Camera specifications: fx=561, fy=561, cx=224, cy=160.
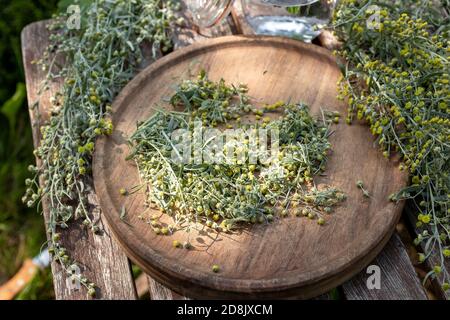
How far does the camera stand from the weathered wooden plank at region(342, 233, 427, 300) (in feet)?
3.88

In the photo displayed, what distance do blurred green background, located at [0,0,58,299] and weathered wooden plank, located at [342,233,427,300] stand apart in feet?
4.63

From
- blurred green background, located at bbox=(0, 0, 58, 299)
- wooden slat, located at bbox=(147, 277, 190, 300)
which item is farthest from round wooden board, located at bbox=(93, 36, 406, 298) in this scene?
blurred green background, located at bbox=(0, 0, 58, 299)

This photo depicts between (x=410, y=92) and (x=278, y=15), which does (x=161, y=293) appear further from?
(x=278, y=15)

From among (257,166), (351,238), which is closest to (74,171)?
(257,166)

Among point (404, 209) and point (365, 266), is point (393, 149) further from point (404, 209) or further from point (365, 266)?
point (365, 266)

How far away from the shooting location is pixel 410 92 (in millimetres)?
1334

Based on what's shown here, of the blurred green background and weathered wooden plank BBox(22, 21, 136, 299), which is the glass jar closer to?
weathered wooden plank BBox(22, 21, 136, 299)

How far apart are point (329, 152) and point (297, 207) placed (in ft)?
0.64

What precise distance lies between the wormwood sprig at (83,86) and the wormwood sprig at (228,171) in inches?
5.7

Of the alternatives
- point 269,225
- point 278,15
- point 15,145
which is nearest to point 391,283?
point 269,225

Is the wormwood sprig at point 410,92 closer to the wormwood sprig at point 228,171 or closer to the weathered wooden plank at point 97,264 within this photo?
the wormwood sprig at point 228,171

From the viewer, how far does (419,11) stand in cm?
162

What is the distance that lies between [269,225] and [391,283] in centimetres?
29

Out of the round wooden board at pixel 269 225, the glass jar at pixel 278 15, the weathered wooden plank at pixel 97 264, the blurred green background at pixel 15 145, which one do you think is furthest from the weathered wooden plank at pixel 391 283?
the blurred green background at pixel 15 145
